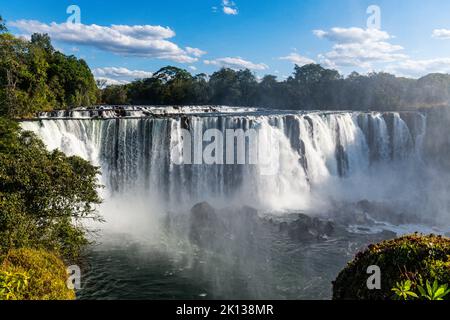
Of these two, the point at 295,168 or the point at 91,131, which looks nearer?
the point at 91,131

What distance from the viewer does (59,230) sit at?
10961 millimetres

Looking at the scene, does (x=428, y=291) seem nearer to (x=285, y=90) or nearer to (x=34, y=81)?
(x=34, y=81)

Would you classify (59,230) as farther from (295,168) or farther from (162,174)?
(295,168)

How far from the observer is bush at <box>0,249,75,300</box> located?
743 cm

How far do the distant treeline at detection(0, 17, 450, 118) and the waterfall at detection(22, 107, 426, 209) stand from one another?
1416cm

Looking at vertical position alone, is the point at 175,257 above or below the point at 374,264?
below

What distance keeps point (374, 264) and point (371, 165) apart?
81.7 ft

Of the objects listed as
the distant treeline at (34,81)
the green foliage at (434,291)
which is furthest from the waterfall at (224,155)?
the green foliage at (434,291)

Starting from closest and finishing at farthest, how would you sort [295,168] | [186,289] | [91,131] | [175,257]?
[186,289] < [175,257] < [91,131] < [295,168]

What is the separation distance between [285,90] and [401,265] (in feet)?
182

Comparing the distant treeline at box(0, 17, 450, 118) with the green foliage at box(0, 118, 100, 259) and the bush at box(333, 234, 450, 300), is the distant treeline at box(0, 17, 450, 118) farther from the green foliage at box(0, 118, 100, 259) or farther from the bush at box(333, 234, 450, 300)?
the bush at box(333, 234, 450, 300)

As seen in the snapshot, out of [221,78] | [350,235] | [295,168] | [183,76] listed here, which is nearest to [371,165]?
[295,168]

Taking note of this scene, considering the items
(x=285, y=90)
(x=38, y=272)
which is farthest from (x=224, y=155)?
(x=285, y=90)

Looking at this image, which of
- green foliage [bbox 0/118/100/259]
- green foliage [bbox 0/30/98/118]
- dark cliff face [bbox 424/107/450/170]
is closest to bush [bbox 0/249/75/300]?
green foliage [bbox 0/118/100/259]
